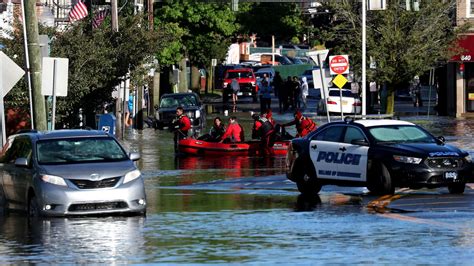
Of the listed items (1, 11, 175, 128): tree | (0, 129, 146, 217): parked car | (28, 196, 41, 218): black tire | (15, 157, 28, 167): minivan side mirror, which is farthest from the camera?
(1, 11, 175, 128): tree

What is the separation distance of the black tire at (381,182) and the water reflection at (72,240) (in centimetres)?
524

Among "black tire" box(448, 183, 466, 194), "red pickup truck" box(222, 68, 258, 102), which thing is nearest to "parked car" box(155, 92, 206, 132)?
"black tire" box(448, 183, 466, 194)

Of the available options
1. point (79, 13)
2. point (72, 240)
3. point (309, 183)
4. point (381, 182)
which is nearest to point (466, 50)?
point (79, 13)

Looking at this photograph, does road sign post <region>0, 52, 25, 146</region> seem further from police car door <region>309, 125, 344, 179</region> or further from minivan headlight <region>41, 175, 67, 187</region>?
minivan headlight <region>41, 175, 67, 187</region>

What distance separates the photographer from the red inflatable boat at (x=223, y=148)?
40750mm

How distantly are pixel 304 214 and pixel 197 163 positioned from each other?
16.6m

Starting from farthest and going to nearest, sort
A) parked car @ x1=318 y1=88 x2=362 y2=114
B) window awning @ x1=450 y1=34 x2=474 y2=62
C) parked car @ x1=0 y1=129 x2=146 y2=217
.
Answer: parked car @ x1=318 y1=88 x2=362 y2=114 → window awning @ x1=450 y1=34 x2=474 y2=62 → parked car @ x1=0 y1=129 x2=146 y2=217

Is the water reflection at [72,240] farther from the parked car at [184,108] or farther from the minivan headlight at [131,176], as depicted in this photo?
the parked car at [184,108]

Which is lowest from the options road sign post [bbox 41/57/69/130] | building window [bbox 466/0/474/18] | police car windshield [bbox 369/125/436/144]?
police car windshield [bbox 369/125/436/144]

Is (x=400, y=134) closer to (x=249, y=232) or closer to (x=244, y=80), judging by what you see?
(x=249, y=232)

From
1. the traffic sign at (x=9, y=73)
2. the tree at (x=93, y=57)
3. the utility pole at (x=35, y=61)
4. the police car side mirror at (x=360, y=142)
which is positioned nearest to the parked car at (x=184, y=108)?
the tree at (x=93, y=57)

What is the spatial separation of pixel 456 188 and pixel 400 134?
→ 1557mm

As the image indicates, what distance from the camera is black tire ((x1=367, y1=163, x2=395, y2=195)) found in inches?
968

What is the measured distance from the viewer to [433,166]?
24.2m
